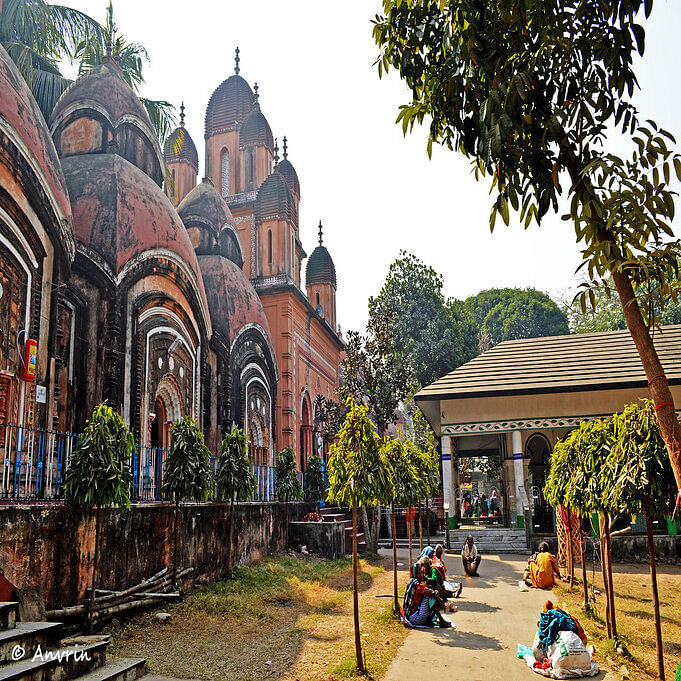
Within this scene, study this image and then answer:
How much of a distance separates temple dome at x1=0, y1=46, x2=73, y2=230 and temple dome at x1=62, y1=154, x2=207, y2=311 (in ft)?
2.36

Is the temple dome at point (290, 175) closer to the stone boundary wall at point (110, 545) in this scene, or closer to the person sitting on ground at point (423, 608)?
the stone boundary wall at point (110, 545)

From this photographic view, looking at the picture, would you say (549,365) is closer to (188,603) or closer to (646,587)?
(646,587)

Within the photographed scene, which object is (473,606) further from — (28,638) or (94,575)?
(28,638)

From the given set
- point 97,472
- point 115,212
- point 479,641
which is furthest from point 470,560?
point 115,212

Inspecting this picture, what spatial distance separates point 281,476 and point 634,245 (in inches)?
636

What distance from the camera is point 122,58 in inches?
895

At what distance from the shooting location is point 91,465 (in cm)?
954

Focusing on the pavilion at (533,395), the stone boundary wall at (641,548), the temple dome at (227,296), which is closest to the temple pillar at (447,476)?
the pavilion at (533,395)

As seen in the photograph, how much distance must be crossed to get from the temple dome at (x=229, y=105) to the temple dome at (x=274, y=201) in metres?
4.92

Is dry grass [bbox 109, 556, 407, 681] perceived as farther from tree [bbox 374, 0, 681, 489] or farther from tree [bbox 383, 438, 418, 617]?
tree [bbox 374, 0, 681, 489]


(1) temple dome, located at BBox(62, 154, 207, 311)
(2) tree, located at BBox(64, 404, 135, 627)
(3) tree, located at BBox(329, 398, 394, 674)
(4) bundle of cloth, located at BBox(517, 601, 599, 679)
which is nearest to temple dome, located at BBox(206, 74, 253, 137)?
(1) temple dome, located at BBox(62, 154, 207, 311)

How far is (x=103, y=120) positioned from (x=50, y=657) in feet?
45.4

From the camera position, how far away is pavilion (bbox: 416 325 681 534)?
71.3 feet

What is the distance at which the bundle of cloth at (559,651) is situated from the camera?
7.97 m
